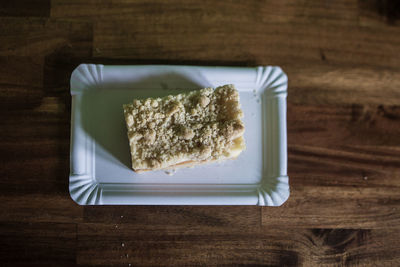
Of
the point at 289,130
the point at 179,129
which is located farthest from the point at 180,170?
the point at 289,130

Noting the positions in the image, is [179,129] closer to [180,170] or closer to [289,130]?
[180,170]

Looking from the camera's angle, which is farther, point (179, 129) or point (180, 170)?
point (180, 170)

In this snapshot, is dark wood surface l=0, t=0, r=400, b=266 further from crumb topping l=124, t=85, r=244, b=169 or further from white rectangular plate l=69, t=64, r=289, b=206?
crumb topping l=124, t=85, r=244, b=169

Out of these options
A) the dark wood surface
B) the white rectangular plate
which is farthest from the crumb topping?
the dark wood surface

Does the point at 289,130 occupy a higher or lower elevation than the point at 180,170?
higher

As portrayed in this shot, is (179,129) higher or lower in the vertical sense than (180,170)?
higher

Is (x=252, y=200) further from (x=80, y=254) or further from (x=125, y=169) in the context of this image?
(x=80, y=254)
